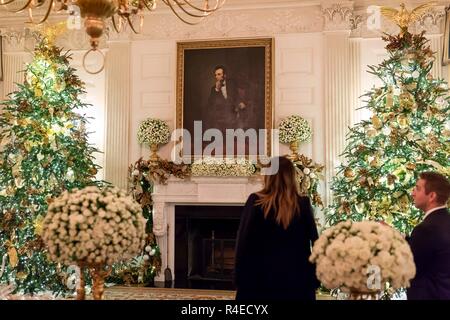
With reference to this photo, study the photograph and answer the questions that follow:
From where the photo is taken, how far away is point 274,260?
2.97 metres

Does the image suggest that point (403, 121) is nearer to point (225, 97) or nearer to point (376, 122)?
point (376, 122)

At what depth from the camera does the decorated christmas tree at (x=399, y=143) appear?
6148 mm

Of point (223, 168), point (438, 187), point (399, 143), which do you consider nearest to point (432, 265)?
point (438, 187)

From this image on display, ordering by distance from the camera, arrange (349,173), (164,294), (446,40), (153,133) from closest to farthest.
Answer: (349,173) → (164,294) → (446,40) → (153,133)

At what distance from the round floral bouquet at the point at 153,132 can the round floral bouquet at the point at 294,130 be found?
1.77 m

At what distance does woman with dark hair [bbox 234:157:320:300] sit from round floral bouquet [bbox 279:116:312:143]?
439 centimetres

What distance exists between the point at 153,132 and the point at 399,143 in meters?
3.58

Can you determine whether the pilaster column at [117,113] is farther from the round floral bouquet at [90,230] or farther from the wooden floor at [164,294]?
the round floral bouquet at [90,230]

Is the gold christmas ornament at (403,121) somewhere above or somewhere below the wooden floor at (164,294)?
above

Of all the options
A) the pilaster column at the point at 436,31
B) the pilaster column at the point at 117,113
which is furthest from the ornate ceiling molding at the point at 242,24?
the pilaster column at the point at 436,31

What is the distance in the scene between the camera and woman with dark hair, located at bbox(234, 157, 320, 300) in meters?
2.96

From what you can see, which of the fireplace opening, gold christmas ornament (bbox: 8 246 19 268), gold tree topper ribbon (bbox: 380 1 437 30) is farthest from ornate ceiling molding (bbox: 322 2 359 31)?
gold christmas ornament (bbox: 8 246 19 268)

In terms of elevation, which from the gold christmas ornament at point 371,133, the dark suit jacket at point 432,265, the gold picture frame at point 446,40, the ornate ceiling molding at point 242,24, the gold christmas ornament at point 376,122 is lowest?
the dark suit jacket at point 432,265
